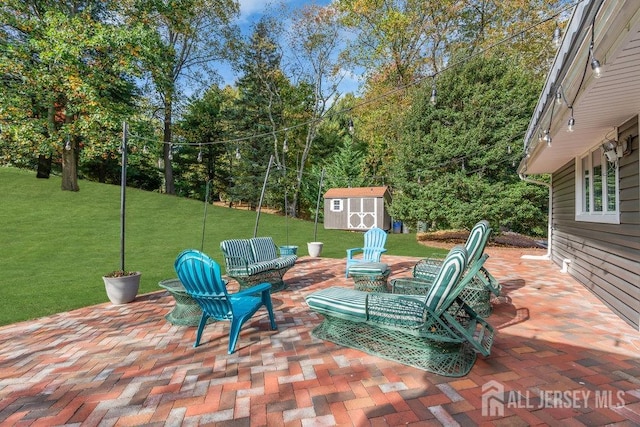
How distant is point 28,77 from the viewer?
41.8ft

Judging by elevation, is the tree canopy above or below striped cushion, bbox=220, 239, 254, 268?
above

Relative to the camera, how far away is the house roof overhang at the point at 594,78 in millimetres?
2001

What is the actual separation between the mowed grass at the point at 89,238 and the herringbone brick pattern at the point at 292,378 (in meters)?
1.68

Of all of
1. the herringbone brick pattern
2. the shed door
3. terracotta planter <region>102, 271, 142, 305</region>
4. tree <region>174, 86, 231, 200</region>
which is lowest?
the herringbone brick pattern

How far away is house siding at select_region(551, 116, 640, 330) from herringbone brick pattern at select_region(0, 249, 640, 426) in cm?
36

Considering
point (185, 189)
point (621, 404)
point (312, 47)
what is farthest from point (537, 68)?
point (185, 189)

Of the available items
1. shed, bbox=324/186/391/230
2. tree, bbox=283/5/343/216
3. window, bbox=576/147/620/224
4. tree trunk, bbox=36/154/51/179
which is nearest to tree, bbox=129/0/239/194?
tree, bbox=283/5/343/216

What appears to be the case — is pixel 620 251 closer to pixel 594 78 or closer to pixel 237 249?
pixel 594 78

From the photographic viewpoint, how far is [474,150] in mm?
12305

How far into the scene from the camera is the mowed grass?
555 cm

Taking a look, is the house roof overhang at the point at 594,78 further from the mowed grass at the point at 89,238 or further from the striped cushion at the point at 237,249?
the striped cushion at the point at 237,249

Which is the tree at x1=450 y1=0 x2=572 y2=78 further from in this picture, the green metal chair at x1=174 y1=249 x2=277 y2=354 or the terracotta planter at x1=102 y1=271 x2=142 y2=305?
the terracotta planter at x1=102 y1=271 x2=142 y2=305

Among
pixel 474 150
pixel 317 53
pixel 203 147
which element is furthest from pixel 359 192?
pixel 203 147

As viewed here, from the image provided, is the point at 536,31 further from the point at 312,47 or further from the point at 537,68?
the point at 312,47
